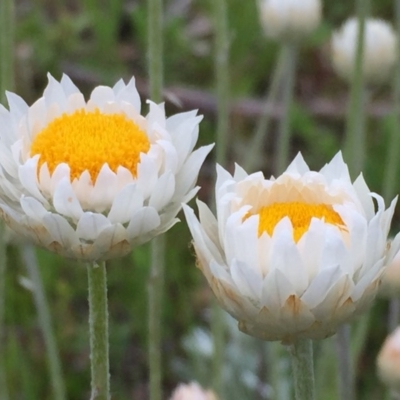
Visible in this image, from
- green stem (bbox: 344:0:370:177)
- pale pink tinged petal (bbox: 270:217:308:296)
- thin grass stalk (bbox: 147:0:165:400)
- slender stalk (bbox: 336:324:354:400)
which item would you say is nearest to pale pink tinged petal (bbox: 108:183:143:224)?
pale pink tinged petal (bbox: 270:217:308:296)

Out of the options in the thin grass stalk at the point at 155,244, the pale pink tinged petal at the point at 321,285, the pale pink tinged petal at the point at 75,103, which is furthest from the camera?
the thin grass stalk at the point at 155,244

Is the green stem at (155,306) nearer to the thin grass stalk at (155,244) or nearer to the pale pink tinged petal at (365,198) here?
the thin grass stalk at (155,244)

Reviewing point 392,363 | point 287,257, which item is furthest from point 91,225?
point 392,363

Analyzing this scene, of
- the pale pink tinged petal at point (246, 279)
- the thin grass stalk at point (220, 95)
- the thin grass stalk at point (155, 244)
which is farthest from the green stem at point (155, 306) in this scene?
the pale pink tinged petal at point (246, 279)

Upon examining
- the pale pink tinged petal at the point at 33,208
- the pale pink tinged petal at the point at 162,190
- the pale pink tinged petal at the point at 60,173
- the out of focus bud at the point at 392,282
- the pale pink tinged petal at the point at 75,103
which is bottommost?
the pale pink tinged petal at the point at 33,208

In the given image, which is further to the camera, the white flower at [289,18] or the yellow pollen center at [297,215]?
the white flower at [289,18]

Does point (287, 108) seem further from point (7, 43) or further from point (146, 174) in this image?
point (146, 174)
